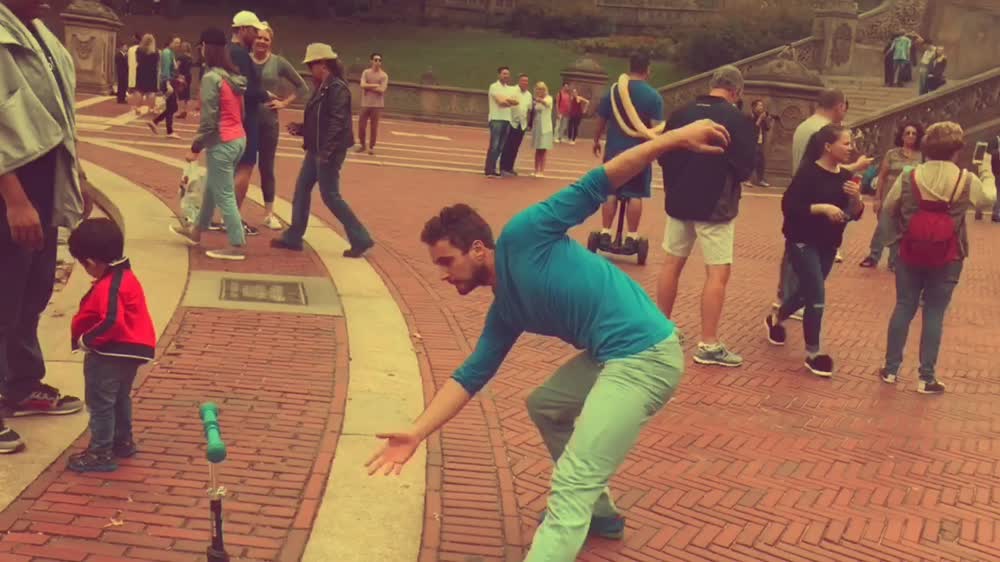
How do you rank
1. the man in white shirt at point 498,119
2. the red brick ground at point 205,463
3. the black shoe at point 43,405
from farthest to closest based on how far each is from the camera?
1. the man in white shirt at point 498,119
2. the black shoe at point 43,405
3. the red brick ground at point 205,463

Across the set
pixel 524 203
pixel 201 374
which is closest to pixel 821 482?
pixel 201 374

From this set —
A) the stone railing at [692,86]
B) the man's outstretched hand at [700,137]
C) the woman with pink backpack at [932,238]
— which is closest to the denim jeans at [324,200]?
the woman with pink backpack at [932,238]

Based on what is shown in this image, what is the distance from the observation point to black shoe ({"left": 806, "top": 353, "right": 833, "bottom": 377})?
791 cm

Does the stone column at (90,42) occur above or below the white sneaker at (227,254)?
above

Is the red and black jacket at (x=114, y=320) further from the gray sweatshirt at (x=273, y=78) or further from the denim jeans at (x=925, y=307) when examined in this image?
the gray sweatshirt at (x=273, y=78)

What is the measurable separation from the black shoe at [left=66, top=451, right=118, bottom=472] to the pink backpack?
510 centimetres

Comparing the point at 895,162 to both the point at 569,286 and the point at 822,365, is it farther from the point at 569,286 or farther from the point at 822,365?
the point at 569,286

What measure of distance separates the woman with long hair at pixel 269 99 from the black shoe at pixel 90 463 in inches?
231

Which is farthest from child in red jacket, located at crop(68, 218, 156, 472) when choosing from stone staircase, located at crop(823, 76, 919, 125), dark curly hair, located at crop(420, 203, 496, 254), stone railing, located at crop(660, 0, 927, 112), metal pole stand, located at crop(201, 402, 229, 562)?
stone railing, located at crop(660, 0, 927, 112)

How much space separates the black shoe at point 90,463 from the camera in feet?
16.5

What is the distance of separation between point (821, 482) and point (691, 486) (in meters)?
0.72

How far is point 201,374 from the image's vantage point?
256 inches

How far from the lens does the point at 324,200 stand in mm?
10078

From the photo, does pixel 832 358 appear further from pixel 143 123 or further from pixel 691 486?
pixel 143 123
